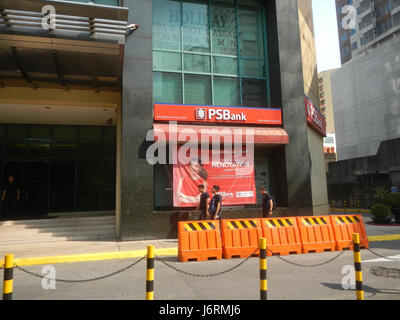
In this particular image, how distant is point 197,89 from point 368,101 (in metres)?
40.0

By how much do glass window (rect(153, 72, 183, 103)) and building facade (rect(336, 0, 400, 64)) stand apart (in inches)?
2043

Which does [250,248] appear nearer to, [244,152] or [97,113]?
[244,152]

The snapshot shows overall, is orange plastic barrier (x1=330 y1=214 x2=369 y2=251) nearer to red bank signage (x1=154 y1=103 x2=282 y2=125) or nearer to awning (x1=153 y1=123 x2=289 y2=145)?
awning (x1=153 y1=123 x2=289 y2=145)

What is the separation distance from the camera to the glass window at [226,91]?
13.7 m

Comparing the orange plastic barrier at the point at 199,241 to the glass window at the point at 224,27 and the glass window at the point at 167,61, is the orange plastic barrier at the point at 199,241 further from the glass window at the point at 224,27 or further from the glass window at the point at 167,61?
the glass window at the point at 224,27

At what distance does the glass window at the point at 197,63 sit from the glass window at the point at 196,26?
345mm

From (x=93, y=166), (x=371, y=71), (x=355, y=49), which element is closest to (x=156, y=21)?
(x=93, y=166)

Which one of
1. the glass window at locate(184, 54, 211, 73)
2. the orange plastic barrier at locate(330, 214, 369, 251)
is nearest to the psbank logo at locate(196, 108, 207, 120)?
the glass window at locate(184, 54, 211, 73)

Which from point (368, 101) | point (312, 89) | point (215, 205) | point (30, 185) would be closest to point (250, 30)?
point (312, 89)

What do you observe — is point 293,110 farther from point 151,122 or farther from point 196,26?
point 151,122

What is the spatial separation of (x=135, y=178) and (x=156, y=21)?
7.24 metres

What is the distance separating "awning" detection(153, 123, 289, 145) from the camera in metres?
11.7

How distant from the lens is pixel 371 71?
141 feet

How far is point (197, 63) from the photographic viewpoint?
13539 mm
